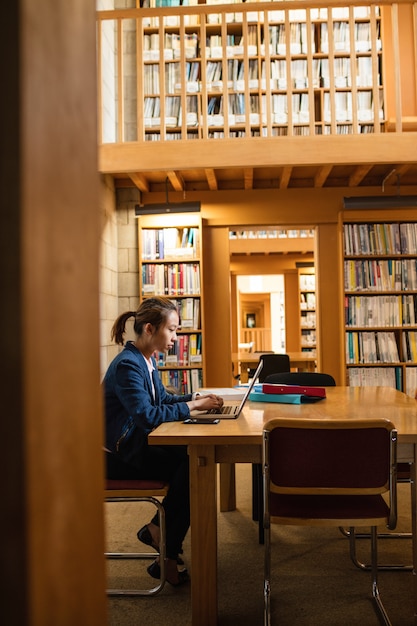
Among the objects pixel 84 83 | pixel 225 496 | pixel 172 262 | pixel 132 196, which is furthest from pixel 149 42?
pixel 84 83

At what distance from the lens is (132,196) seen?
588 cm

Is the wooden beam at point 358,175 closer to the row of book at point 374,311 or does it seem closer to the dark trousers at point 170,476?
the row of book at point 374,311

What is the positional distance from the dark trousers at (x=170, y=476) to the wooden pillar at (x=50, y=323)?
184 centimetres

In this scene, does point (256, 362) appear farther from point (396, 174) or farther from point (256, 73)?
point (256, 73)

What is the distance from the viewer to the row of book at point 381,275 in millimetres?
5551

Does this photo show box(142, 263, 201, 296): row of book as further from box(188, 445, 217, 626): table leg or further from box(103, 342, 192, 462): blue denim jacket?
box(188, 445, 217, 626): table leg

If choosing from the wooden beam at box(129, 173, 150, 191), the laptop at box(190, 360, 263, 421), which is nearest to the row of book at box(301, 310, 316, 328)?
the wooden beam at box(129, 173, 150, 191)

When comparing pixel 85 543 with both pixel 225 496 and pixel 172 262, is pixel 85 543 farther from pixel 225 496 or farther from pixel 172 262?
pixel 172 262

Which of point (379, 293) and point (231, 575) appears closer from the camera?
point (231, 575)

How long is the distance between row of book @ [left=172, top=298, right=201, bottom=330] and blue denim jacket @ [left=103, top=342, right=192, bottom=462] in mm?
2965

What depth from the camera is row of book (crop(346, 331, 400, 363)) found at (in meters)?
5.54

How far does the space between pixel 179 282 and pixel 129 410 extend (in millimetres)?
3254

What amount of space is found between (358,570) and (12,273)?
265 centimetres

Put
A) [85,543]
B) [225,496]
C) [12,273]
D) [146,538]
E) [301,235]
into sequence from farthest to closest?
[301,235]
[225,496]
[146,538]
[85,543]
[12,273]
